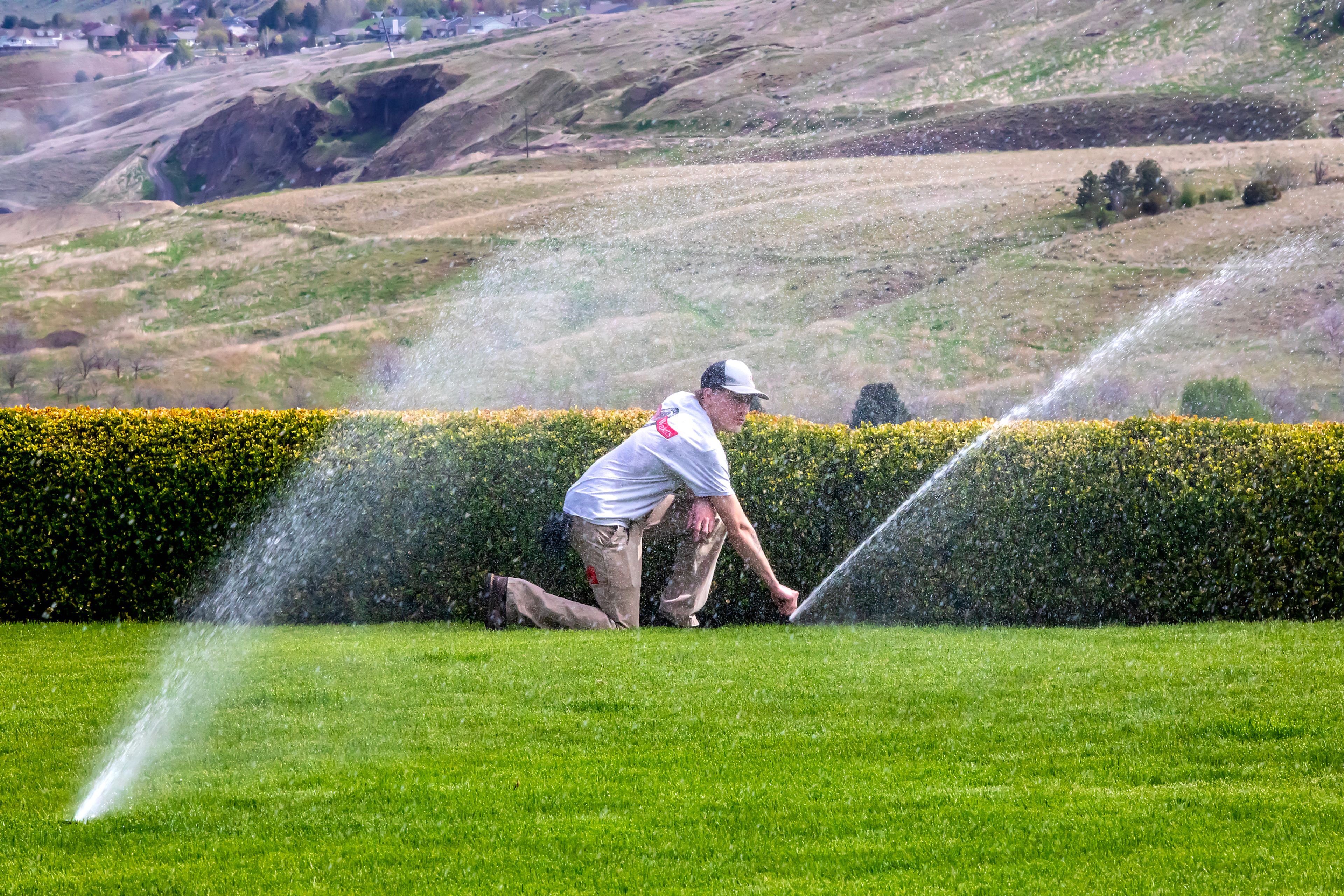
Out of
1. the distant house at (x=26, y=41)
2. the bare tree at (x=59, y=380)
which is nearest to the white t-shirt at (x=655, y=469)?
the bare tree at (x=59, y=380)

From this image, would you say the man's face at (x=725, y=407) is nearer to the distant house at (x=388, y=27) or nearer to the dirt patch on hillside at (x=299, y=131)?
the dirt patch on hillside at (x=299, y=131)

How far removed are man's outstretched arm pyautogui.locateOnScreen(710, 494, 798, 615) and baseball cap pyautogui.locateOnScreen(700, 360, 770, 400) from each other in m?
0.62

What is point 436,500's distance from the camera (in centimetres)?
862

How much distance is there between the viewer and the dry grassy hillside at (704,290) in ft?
144

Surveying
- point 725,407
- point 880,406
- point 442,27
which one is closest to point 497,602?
point 725,407

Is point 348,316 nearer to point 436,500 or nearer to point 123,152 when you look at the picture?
point 436,500

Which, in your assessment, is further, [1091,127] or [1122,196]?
[1091,127]

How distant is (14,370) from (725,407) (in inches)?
2275

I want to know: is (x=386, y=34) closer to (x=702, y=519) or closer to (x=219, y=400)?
(x=219, y=400)

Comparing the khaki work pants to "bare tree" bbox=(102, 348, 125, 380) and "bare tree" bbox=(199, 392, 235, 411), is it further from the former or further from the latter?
"bare tree" bbox=(102, 348, 125, 380)

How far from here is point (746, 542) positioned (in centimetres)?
706

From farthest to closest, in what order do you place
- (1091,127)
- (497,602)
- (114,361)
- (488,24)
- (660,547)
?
(488,24) < (1091,127) < (114,361) < (660,547) < (497,602)

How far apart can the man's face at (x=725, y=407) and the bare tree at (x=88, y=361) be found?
53.1 meters

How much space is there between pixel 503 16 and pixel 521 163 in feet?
247
